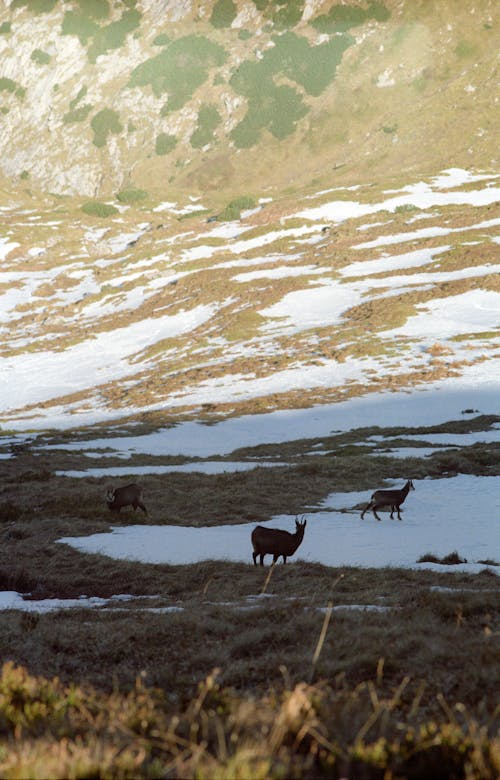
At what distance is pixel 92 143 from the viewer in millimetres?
176250

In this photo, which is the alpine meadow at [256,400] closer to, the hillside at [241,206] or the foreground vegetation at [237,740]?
the foreground vegetation at [237,740]

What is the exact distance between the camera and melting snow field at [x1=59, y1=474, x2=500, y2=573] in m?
16.7

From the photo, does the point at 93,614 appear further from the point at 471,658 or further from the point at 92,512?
the point at 92,512

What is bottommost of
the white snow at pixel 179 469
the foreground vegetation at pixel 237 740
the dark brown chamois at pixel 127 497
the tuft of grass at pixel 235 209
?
the white snow at pixel 179 469

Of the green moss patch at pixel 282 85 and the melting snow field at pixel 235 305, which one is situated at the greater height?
the green moss patch at pixel 282 85

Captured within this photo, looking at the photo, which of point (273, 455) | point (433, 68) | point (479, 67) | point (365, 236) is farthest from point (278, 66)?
point (273, 455)

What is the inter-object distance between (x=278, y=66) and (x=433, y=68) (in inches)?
1696

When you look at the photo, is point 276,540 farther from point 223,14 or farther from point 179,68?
point 223,14

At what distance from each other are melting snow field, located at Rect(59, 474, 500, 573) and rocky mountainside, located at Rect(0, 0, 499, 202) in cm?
12014

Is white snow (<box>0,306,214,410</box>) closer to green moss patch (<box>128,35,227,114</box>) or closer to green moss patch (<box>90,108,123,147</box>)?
green moss patch (<box>90,108,123,147</box>)

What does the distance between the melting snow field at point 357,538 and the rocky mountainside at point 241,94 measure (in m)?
120

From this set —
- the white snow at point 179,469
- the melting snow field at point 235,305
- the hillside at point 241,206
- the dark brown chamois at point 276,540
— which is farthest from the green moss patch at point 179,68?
the dark brown chamois at point 276,540

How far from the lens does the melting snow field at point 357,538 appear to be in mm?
16688

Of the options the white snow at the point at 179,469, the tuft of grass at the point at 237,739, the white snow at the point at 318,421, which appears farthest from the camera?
the white snow at the point at 318,421
